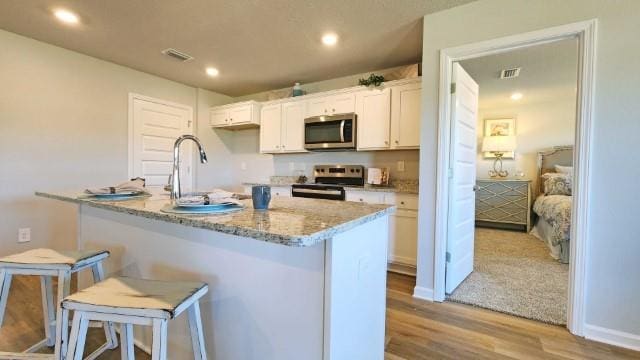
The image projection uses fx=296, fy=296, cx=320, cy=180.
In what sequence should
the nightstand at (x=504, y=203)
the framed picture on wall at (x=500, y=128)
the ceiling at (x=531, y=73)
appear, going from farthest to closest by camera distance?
the framed picture on wall at (x=500, y=128)
the nightstand at (x=504, y=203)
the ceiling at (x=531, y=73)

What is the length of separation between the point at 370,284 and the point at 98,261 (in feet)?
4.60

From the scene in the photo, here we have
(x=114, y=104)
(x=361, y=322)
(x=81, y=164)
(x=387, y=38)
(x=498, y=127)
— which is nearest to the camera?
(x=361, y=322)

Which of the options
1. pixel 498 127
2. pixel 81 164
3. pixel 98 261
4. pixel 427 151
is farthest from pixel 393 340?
pixel 498 127

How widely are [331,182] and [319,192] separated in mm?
450

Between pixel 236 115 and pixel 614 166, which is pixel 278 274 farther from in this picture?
pixel 236 115

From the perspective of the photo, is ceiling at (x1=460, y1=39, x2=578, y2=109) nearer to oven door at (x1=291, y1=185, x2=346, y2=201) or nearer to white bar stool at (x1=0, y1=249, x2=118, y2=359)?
oven door at (x1=291, y1=185, x2=346, y2=201)

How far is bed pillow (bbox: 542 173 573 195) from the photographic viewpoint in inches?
166

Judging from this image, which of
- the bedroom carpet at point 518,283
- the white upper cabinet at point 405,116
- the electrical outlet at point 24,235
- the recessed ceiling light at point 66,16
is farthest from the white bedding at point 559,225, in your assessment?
the electrical outlet at point 24,235

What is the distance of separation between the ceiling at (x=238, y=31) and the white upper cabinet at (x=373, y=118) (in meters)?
0.41

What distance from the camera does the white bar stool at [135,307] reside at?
0.95 metres

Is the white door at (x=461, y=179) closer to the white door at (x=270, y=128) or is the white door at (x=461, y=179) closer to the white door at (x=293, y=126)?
the white door at (x=293, y=126)

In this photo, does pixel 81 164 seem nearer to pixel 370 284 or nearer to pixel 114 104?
pixel 114 104

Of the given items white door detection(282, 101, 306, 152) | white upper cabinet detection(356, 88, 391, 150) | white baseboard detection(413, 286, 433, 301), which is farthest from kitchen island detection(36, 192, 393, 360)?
white door detection(282, 101, 306, 152)

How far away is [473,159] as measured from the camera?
282cm
